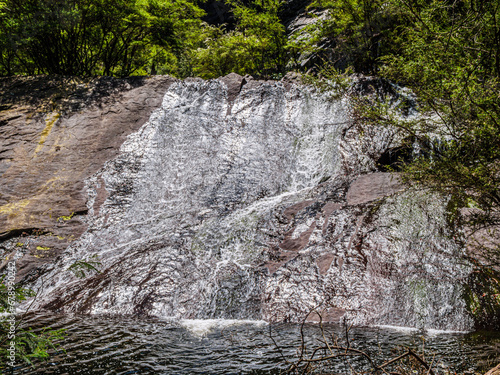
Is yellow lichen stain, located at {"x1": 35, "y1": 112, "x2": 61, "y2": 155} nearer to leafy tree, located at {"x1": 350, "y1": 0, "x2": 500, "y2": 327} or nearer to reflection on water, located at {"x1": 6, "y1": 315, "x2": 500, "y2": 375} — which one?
reflection on water, located at {"x1": 6, "y1": 315, "x2": 500, "y2": 375}

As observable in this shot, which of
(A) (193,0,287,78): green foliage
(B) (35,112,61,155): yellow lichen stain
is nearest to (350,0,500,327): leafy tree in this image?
(B) (35,112,61,155): yellow lichen stain

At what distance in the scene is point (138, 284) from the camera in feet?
20.5

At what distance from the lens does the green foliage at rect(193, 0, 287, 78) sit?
54.1ft

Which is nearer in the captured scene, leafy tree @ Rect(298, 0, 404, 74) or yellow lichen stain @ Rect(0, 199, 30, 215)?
yellow lichen stain @ Rect(0, 199, 30, 215)

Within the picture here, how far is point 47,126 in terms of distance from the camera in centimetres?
1102

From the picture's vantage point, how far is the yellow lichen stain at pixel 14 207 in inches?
338

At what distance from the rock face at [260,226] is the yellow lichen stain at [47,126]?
2.21m

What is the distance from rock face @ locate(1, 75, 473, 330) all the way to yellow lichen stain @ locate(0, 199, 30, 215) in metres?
1.44

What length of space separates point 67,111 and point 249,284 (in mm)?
9160

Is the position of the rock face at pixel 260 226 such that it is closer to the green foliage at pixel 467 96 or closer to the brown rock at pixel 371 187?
the brown rock at pixel 371 187

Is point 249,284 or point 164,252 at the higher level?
point 164,252

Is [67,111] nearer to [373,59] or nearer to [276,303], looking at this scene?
[276,303]

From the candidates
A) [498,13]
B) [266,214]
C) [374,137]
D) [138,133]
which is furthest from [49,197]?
[498,13]

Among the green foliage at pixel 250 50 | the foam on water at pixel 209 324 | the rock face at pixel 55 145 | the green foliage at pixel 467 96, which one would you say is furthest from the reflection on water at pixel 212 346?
the green foliage at pixel 250 50
